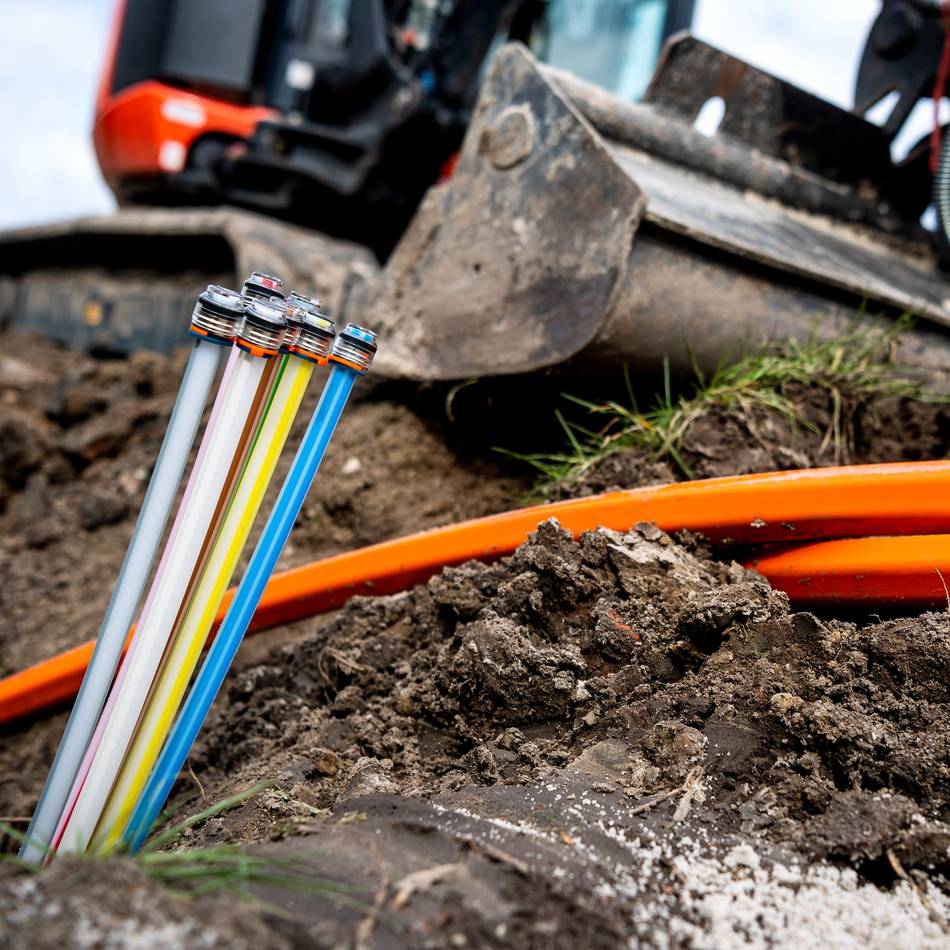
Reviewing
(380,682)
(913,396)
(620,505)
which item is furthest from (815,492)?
(913,396)

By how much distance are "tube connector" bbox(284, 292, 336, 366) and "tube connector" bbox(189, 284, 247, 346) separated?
2.3 inches

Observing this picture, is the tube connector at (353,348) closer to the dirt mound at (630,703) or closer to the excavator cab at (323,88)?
the dirt mound at (630,703)

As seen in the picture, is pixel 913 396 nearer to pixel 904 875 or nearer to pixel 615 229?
pixel 615 229

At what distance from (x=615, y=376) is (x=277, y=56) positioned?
137 inches

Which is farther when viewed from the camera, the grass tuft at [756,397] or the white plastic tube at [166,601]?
the grass tuft at [756,397]

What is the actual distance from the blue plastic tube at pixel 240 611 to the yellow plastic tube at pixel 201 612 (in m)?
0.02

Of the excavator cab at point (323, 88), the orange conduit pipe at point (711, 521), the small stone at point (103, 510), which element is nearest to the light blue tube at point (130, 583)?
the orange conduit pipe at point (711, 521)

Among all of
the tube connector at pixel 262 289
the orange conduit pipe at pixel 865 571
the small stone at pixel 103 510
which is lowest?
the small stone at pixel 103 510

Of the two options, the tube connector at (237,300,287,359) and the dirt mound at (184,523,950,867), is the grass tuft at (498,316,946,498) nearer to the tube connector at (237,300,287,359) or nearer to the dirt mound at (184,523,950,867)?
the dirt mound at (184,523,950,867)

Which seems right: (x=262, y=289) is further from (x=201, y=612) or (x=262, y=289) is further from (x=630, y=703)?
(x=630, y=703)

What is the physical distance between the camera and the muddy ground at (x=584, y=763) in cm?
90

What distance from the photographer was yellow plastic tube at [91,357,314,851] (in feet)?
3.84

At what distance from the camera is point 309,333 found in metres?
1.17

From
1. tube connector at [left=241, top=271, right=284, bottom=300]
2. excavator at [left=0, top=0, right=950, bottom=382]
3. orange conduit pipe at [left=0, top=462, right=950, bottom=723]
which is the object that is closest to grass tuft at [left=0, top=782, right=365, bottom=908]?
tube connector at [left=241, top=271, right=284, bottom=300]
